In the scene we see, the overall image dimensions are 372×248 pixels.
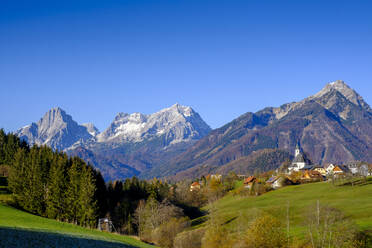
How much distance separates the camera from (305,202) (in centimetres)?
12125

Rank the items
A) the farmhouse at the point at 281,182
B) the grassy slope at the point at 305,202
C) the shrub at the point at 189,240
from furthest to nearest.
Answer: the farmhouse at the point at 281,182 < the grassy slope at the point at 305,202 < the shrub at the point at 189,240

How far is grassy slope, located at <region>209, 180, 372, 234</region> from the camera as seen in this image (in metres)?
92.6

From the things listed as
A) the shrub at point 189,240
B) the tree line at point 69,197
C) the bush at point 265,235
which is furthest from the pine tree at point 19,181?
the bush at point 265,235

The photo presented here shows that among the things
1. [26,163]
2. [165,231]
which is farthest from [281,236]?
[26,163]

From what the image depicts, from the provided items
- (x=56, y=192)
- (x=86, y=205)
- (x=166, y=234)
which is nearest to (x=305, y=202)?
(x=166, y=234)

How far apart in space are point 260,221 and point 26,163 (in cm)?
6446

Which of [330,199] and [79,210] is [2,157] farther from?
[330,199]

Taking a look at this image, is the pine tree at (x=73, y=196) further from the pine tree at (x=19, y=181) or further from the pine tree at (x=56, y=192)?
the pine tree at (x=19, y=181)

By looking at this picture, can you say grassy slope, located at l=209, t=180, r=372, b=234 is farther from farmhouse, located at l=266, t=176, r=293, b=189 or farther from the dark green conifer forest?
the dark green conifer forest

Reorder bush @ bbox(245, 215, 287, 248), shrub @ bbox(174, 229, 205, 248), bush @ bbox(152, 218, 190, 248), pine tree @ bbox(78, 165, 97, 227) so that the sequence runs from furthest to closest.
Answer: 1. bush @ bbox(152, 218, 190, 248)
2. pine tree @ bbox(78, 165, 97, 227)
3. shrub @ bbox(174, 229, 205, 248)
4. bush @ bbox(245, 215, 287, 248)

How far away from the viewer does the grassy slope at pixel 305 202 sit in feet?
304

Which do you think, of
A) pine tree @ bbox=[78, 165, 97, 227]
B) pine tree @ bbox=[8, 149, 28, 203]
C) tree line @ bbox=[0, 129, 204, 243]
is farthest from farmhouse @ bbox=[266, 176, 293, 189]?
pine tree @ bbox=[8, 149, 28, 203]

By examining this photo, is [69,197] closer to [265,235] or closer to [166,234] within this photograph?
[166,234]

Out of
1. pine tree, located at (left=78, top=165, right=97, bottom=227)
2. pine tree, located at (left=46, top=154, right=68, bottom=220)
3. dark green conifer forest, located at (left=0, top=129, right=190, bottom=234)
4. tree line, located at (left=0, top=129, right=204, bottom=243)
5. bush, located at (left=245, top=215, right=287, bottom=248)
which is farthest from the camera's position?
tree line, located at (left=0, top=129, right=204, bottom=243)
